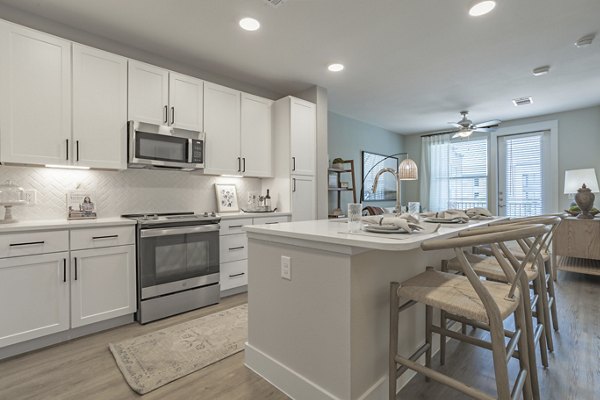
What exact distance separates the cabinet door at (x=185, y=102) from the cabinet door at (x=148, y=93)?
0.20 feet

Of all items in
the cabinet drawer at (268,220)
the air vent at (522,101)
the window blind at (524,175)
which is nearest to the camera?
the cabinet drawer at (268,220)

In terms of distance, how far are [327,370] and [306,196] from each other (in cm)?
273

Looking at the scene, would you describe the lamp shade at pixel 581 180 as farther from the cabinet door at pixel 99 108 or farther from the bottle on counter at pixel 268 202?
the cabinet door at pixel 99 108

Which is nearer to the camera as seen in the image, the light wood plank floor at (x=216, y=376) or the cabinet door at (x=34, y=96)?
the light wood plank floor at (x=216, y=376)

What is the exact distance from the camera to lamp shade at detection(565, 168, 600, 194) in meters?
4.32

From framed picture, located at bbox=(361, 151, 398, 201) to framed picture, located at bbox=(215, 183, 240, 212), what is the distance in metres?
2.85

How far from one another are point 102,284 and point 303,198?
240 cm

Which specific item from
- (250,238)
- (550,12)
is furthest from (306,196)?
(550,12)

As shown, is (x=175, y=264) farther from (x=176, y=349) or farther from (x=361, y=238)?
(x=361, y=238)

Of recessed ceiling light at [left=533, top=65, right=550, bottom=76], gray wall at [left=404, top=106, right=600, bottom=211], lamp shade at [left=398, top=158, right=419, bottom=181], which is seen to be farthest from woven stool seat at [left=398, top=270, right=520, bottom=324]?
gray wall at [left=404, top=106, right=600, bottom=211]

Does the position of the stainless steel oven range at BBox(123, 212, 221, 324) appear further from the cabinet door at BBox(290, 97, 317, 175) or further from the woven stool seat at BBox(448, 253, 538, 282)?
the woven stool seat at BBox(448, 253, 538, 282)

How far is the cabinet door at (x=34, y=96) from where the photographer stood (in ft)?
7.28

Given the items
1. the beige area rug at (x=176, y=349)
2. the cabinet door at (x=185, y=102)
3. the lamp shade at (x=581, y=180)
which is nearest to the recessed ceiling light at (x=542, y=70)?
the lamp shade at (x=581, y=180)

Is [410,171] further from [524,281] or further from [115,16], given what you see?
[115,16]
